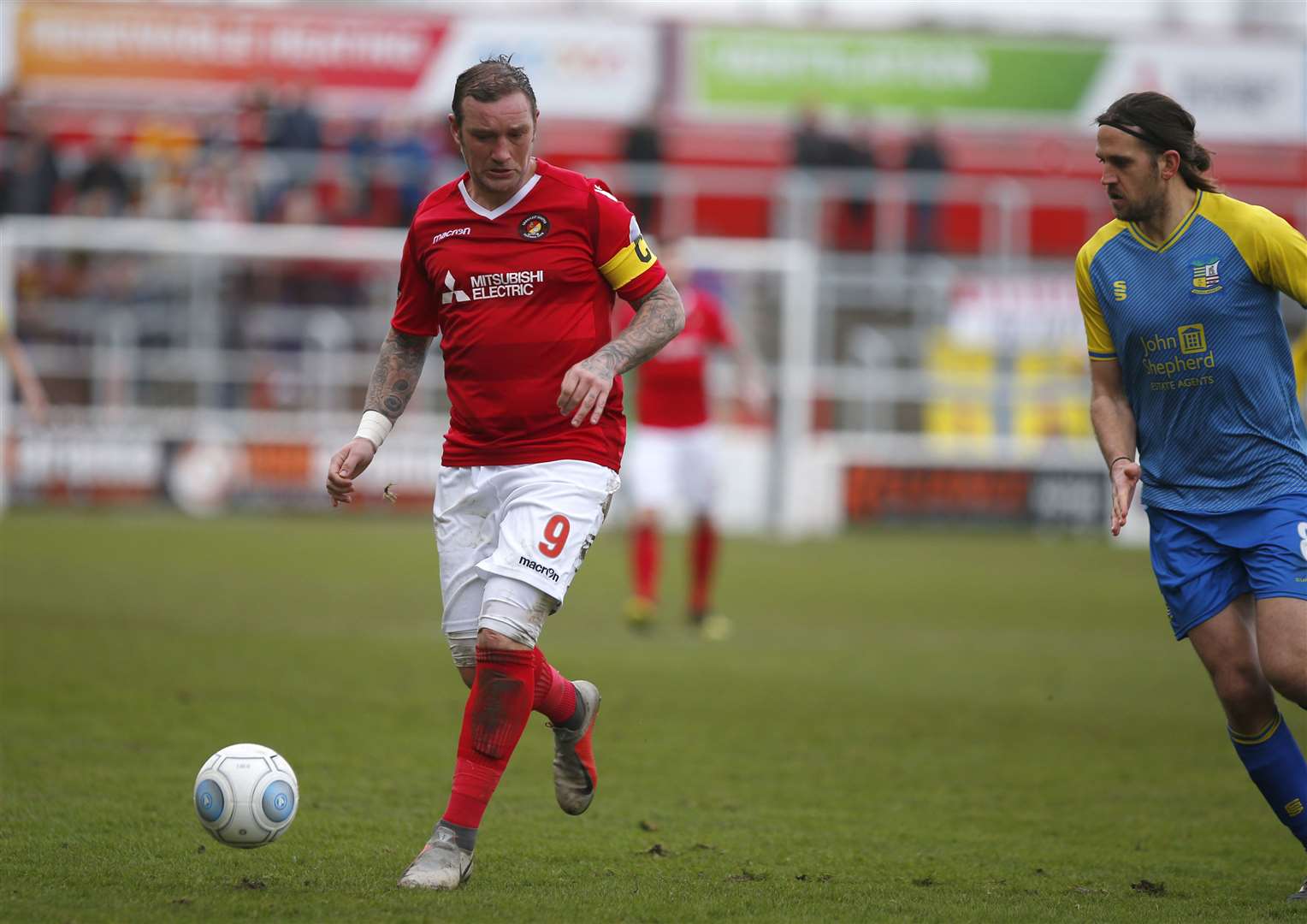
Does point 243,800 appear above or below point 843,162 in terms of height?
below

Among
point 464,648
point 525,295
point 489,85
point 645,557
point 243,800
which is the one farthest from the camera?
point 645,557

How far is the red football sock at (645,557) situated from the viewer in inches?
498

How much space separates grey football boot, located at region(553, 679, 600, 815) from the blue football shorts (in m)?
1.94

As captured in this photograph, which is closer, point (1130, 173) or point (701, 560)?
point (1130, 173)

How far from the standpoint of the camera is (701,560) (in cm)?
1298

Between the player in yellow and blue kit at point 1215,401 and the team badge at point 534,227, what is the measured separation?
1713 mm

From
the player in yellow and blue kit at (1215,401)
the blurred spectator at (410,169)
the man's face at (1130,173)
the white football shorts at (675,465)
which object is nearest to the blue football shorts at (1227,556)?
the player in yellow and blue kit at (1215,401)

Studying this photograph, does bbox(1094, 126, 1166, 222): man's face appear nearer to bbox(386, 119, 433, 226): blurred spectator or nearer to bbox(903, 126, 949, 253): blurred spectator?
bbox(386, 119, 433, 226): blurred spectator

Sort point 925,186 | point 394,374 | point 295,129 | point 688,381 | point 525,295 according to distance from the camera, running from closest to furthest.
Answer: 1. point 525,295
2. point 394,374
3. point 688,381
4. point 295,129
5. point 925,186

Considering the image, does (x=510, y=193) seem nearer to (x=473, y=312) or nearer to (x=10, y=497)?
(x=473, y=312)

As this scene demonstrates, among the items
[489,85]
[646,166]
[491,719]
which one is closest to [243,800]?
[491,719]

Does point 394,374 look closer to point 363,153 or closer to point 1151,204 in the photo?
point 1151,204

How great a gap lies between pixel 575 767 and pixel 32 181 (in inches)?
773

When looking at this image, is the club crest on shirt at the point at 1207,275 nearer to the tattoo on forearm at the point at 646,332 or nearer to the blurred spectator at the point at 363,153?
the tattoo on forearm at the point at 646,332
